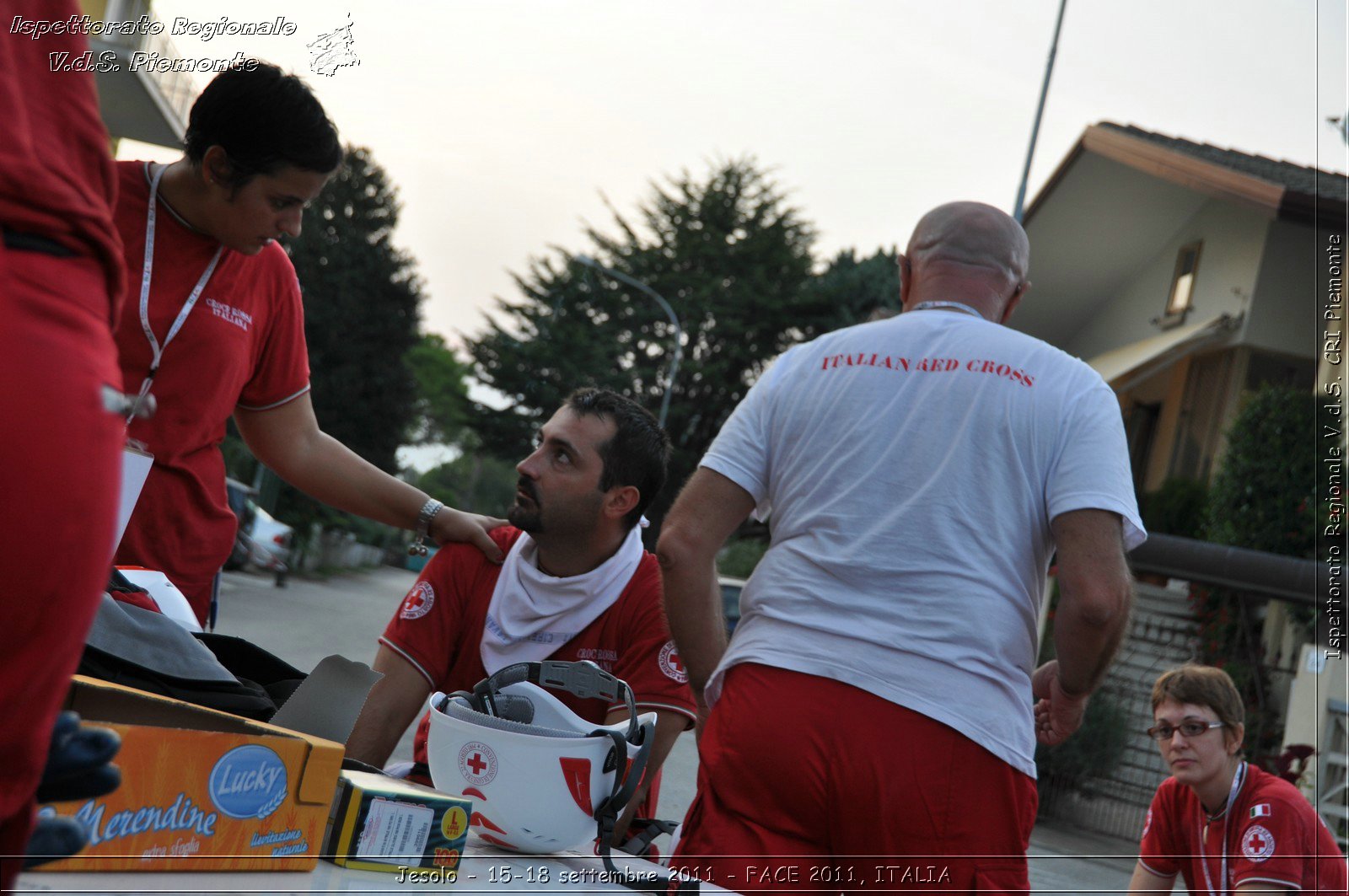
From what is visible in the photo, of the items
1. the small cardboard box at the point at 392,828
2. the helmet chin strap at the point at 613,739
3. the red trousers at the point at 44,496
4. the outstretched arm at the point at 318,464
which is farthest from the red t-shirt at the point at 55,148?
the outstretched arm at the point at 318,464

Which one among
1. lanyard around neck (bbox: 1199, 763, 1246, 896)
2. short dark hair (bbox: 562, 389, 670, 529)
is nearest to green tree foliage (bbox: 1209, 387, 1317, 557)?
lanyard around neck (bbox: 1199, 763, 1246, 896)

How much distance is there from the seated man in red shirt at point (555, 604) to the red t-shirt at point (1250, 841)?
216cm

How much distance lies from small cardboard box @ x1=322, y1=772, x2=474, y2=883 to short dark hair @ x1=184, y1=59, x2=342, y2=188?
4.93 feet

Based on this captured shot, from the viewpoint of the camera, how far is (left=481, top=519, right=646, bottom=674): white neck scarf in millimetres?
3475

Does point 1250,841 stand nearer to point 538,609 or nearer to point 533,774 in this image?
point 538,609

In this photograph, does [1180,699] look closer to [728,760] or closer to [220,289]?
[728,760]

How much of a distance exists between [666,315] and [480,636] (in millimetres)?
32013

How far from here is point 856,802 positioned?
2184 millimetres

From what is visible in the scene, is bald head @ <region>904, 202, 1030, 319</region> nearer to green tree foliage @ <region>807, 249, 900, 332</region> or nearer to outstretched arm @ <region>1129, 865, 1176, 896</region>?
outstretched arm @ <region>1129, 865, 1176, 896</region>

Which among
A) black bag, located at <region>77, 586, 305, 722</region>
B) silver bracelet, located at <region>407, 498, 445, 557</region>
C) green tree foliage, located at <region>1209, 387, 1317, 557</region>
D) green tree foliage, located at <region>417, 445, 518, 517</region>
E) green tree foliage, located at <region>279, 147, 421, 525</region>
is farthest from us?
green tree foliage, located at <region>417, 445, 518, 517</region>

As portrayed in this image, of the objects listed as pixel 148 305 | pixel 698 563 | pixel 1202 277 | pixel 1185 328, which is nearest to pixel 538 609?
pixel 698 563

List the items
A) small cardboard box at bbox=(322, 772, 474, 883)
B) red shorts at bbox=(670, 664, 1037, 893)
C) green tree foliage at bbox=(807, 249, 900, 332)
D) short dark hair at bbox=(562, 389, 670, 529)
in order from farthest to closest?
green tree foliage at bbox=(807, 249, 900, 332) < short dark hair at bbox=(562, 389, 670, 529) < red shorts at bbox=(670, 664, 1037, 893) < small cardboard box at bbox=(322, 772, 474, 883)

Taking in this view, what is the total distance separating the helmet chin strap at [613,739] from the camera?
6.00 ft

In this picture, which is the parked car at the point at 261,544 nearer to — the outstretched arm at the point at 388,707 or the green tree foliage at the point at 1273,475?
the green tree foliage at the point at 1273,475
